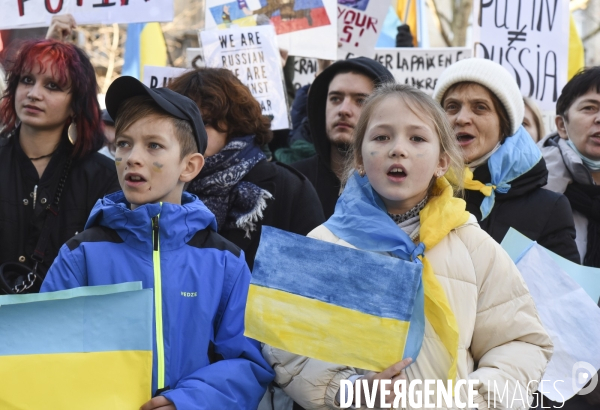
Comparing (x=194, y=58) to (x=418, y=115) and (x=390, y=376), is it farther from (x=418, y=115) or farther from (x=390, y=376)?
(x=390, y=376)

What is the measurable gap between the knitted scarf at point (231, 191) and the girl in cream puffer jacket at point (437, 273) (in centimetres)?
84

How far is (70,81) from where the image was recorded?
4.04m

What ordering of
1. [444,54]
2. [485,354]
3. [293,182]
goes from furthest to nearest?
1. [444,54]
2. [293,182]
3. [485,354]

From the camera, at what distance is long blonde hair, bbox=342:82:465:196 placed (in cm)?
303

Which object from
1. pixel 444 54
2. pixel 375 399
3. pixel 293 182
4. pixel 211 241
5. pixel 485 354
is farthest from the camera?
pixel 444 54

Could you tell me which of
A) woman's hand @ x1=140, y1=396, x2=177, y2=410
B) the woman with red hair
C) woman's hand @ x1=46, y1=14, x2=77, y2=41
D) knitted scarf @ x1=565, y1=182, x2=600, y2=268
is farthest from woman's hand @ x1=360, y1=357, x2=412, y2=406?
woman's hand @ x1=46, y1=14, x2=77, y2=41

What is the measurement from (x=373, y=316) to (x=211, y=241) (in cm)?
68

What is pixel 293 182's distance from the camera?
4027 mm

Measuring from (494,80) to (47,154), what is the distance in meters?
2.03

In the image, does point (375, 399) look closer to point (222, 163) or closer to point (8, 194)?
point (222, 163)

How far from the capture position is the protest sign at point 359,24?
6852mm

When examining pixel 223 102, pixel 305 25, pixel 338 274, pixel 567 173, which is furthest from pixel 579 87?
pixel 338 274

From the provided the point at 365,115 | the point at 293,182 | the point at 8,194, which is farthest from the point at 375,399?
the point at 8,194

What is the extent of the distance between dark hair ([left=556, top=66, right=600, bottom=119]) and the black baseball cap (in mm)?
2286
